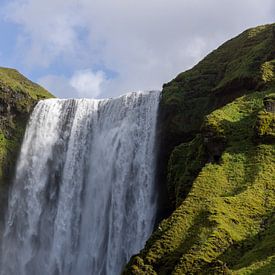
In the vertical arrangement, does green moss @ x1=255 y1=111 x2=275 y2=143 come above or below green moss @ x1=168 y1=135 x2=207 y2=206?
above

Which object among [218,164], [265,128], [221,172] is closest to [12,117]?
[218,164]

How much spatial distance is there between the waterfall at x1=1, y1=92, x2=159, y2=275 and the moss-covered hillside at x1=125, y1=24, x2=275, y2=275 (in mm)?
2449

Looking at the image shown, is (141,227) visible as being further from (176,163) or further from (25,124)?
(25,124)

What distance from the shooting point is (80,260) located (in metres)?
43.0

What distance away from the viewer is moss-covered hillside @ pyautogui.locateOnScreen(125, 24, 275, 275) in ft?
78.4

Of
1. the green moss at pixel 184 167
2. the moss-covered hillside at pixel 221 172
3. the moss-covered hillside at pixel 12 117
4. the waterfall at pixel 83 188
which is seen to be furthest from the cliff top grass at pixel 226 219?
the moss-covered hillside at pixel 12 117

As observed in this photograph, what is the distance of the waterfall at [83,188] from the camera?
134 ft

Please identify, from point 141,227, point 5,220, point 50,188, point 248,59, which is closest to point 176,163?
point 141,227

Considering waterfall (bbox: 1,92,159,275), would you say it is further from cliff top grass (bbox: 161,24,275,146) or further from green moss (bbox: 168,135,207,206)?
green moss (bbox: 168,135,207,206)

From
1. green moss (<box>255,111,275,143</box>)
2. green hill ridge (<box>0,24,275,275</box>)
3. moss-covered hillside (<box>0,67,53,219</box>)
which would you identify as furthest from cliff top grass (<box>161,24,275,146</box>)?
moss-covered hillside (<box>0,67,53,219</box>)

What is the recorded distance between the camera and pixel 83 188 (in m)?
46.3

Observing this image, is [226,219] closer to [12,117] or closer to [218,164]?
[218,164]

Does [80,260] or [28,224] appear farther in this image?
[28,224]

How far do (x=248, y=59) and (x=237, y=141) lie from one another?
13.2 m
